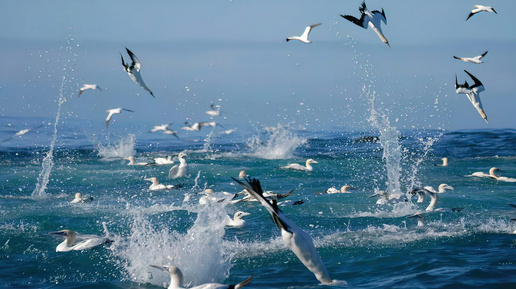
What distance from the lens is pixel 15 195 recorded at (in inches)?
819

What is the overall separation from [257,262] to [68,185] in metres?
14.3

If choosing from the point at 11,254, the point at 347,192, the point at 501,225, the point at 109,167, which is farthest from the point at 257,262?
the point at 109,167

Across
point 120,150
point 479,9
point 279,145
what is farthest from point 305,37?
point 120,150

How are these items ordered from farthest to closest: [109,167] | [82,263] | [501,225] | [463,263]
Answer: [109,167]
[501,225]
[82,263]
[463,263]

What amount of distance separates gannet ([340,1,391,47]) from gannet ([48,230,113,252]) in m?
5.78

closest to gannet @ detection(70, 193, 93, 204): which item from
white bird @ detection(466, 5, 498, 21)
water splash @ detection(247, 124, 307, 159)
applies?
white bird @ detection(466, 5, 498, 21)

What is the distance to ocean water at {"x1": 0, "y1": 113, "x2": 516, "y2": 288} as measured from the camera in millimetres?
9961

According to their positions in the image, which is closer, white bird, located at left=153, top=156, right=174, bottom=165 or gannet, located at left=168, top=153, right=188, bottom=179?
gannet, located at left=168, top=153, right=188, bottom=179

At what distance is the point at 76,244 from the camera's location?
11547mm

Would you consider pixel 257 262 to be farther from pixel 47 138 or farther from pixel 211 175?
pixel 47 138

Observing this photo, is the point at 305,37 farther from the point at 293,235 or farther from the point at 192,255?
the point at 293,235

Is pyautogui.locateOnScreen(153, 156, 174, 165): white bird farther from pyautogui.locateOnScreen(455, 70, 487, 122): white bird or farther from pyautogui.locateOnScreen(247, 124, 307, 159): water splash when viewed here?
pyautogui.locateOnScreen(455, 70, 487, 122): white bird

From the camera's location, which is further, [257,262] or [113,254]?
[113,254]

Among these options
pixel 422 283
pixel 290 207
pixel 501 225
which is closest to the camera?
pixel 422 283
